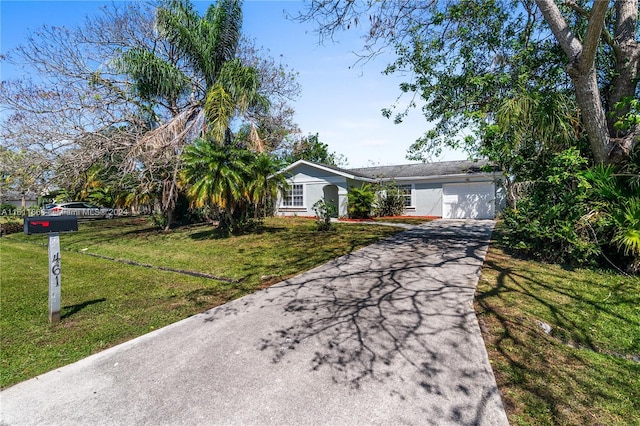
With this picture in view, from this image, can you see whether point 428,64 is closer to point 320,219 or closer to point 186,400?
point 320,219

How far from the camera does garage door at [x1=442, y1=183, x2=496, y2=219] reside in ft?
60.0

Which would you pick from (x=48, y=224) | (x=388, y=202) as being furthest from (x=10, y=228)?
(x=388, y=202)

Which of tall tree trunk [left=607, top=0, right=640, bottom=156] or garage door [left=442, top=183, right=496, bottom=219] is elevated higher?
tall tree trunk [left=607, top=0, right=640, bottom=156]

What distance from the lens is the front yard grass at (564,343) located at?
271 centimetres

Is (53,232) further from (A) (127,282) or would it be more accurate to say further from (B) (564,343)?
(B) (564,343)

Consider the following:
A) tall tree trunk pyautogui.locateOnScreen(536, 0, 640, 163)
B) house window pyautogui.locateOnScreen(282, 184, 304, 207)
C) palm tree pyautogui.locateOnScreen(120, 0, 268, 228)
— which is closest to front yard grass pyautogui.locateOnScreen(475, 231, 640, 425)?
tall tree trunk pyautogui.locateOnScreen(536, 0, 640, 163)

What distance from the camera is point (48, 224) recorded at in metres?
4.40

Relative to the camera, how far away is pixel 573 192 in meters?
6.81

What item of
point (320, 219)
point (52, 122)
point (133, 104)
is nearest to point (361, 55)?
point (320, 219)

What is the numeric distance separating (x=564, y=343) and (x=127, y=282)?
8036 millimetres

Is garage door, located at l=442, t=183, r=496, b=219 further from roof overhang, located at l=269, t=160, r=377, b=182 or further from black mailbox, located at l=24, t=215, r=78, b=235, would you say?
black mailbox, located at l=24, t=215, r=78, b=235

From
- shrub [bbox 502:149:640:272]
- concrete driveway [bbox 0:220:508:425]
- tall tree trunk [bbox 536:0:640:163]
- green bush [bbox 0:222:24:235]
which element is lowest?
concrete driveway [bbox 0:220:508:425]

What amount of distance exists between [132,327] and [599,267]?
890 cm

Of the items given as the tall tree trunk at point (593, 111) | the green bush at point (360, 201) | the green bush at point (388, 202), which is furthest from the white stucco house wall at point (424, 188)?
the tall tree trunk at point (593, 111)
